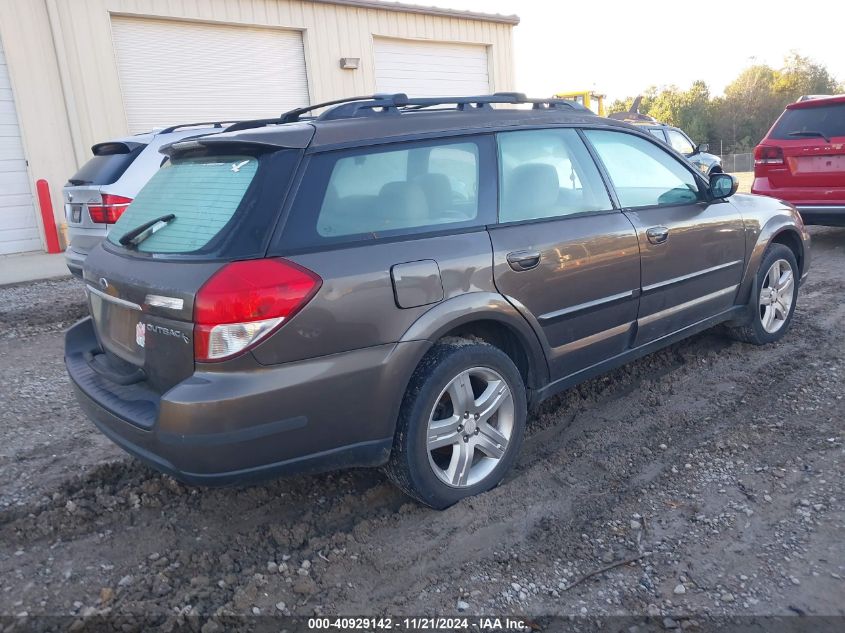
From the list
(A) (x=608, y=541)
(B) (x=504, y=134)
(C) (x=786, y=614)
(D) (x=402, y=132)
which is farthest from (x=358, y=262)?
(C) (x=786, y=614)

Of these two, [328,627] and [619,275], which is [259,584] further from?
[619,275]

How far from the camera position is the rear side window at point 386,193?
2779mm

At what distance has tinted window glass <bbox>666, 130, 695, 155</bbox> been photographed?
13070 millimetres

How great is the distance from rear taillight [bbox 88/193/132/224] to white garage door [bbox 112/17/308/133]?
21.0 feet

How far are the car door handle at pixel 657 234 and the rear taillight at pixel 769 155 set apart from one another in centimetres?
522

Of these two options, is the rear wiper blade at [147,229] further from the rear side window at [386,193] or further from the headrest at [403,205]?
the headrest at [403,205]

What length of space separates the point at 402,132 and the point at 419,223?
17.3 inches

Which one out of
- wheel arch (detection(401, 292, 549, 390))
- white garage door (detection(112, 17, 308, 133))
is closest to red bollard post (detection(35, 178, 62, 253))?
white garage door (detection(112, 17, 308, 133))

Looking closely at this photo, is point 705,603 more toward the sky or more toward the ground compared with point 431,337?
more toward the ground

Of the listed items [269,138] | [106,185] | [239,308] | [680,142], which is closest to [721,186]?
[269,138]

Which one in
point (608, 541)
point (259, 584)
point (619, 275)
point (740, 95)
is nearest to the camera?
point (259, 584)

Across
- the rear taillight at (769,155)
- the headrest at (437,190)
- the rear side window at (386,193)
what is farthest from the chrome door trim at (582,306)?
the rear taillight at (769,155)

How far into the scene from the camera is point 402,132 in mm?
3139

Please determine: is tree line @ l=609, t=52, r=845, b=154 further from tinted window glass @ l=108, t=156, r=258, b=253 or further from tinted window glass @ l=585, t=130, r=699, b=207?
tinted window glass @ l=108, t=156, r=258, b=253
